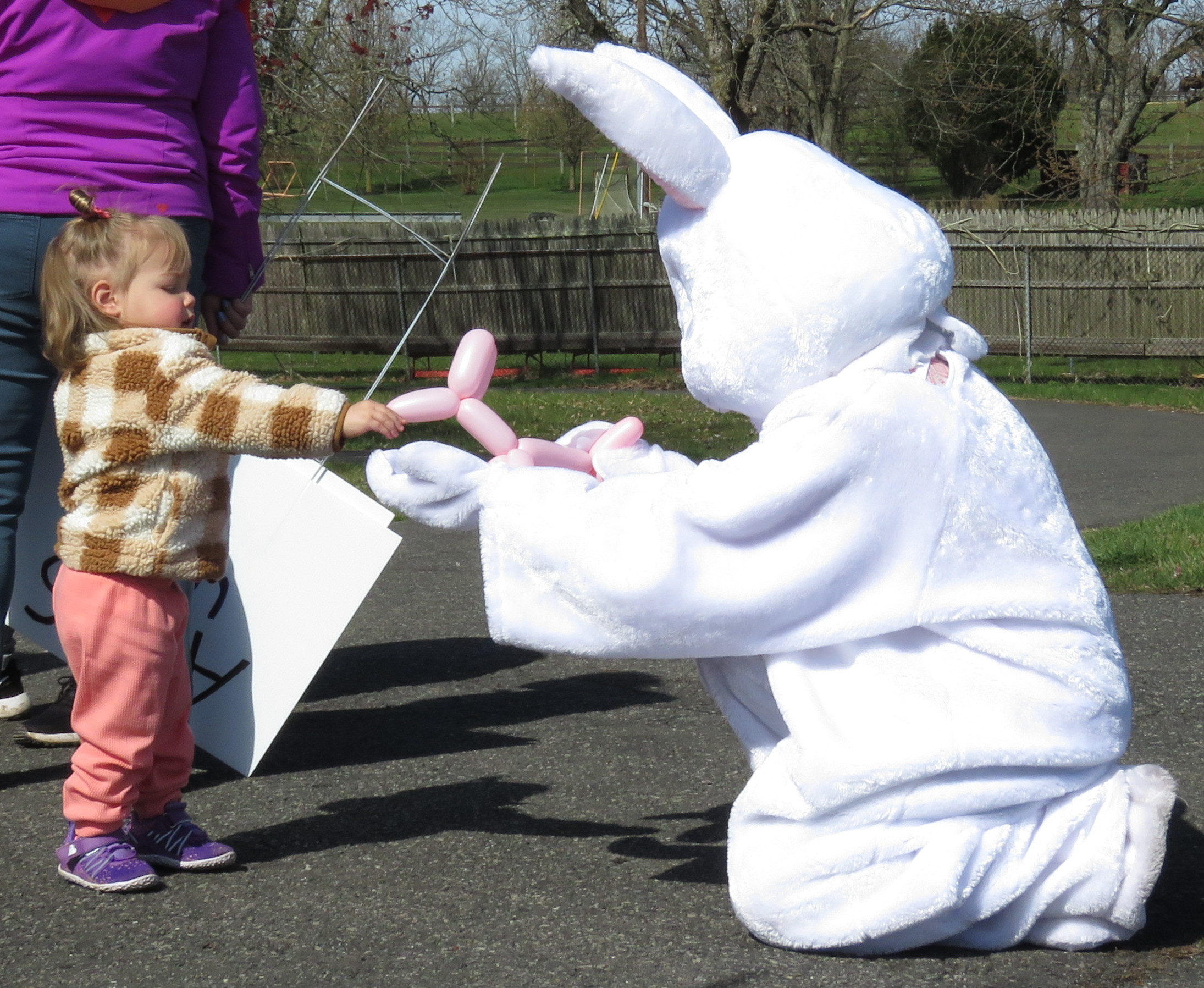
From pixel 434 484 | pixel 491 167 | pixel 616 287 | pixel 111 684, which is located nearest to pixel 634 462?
pixel 434 484

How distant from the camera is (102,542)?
2.61 meters

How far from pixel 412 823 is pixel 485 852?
0.24 meters

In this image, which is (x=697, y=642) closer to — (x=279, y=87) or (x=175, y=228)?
(x=175, y=228)

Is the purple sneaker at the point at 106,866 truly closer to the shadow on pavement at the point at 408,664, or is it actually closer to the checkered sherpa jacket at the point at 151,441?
the checkered sherpa jacket at the point at 151,441

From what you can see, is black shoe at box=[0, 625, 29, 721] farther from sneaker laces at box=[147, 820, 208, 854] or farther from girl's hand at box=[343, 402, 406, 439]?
girl's hand at box=[343, 402, 406, 439]

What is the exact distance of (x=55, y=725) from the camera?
360 centimetres

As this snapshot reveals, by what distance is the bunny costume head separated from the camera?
2.18 m

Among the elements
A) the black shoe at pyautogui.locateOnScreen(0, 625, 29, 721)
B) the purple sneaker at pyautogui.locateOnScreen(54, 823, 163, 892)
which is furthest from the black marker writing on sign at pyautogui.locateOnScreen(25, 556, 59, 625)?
the purple sneaker at pyautogui.locateOnScreen(54, 823, 163, 892)

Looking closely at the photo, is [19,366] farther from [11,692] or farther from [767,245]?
[767,245]

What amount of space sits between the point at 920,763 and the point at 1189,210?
14.8m

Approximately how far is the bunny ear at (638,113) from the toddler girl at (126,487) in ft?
2.35

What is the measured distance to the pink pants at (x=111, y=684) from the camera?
2615 mm

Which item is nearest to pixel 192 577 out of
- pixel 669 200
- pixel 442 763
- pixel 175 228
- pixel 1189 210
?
pixel 175 228

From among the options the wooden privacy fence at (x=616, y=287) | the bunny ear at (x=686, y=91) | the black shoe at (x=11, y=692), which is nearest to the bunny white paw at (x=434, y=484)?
the bunny ear at (x=686, y=91)
